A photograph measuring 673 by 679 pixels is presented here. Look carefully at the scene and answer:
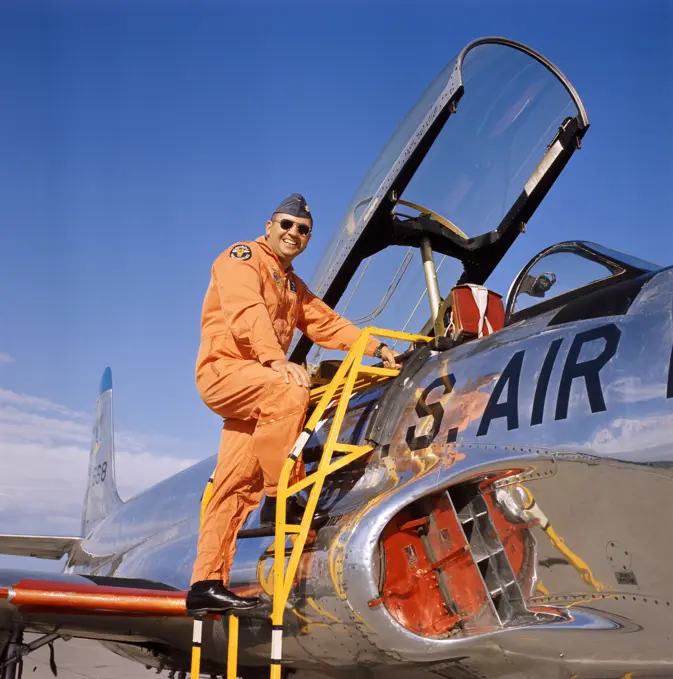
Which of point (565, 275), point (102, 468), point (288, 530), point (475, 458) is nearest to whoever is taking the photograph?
point (475, 458)

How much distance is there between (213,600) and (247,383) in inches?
41.3

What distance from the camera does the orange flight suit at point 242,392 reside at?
3645 millimetres

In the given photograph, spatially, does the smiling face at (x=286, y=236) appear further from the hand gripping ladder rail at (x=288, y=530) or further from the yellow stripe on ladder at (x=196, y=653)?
the yellow stripe on ladder at (x=196, y=653)

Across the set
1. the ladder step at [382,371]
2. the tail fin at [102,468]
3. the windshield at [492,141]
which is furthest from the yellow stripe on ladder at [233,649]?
the tail fin at [102,468]

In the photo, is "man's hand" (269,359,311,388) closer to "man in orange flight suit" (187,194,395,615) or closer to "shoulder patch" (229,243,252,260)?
"man in orange flight suit" (187,194,395,615)

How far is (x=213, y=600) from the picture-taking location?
3.54 meters

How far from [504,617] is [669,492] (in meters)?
1.04

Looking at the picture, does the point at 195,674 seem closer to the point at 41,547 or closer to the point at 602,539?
the point at 602,539

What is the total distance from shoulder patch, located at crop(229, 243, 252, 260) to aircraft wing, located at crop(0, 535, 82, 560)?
6.17m

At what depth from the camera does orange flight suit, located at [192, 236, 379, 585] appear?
3.64 m

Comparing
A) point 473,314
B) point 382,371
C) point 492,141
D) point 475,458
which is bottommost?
point 475,458

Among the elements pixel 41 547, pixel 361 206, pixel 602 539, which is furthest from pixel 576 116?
pixel 41 547

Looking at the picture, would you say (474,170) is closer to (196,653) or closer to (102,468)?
(196,653)

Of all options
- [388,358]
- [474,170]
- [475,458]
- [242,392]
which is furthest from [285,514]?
[474,170]
